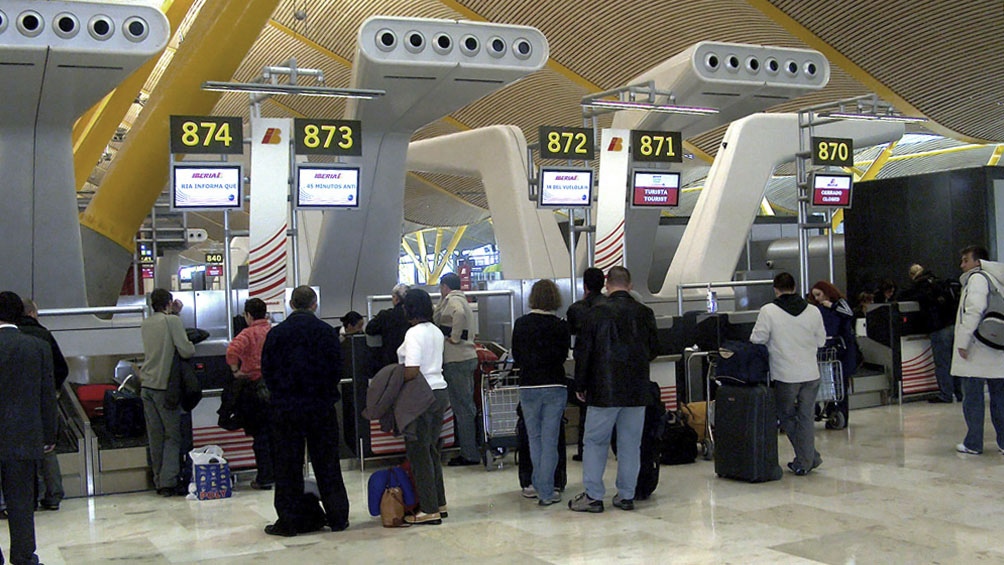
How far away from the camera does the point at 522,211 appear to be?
1611 centimetres

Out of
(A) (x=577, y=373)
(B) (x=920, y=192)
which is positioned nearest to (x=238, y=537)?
(A) (x=577, y=373)

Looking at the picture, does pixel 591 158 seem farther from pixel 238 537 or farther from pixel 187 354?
pixel 238 537

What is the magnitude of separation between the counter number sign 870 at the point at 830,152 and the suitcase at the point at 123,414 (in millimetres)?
8014

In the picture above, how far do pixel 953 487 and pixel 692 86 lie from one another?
7.08 m

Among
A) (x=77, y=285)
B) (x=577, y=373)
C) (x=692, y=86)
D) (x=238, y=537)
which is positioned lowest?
(x=238, y=537)

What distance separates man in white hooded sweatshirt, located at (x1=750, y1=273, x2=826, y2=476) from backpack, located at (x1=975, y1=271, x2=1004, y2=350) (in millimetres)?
1239

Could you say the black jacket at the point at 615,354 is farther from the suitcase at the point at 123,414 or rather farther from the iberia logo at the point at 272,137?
the iberia logo at the point at 272,137

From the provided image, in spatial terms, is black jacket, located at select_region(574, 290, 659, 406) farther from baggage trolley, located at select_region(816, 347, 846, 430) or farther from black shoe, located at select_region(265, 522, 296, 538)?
baggage trolley, located at select_region(816, 347, 846, 430)

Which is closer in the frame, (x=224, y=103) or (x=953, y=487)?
(x=953, y=487)

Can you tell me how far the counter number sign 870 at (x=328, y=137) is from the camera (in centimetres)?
1027

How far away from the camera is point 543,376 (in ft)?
22.1

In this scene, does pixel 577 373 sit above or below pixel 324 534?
above

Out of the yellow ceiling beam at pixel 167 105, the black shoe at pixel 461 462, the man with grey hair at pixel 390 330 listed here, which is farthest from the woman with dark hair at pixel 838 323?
the yellow ceiling beam at pixel 167 105

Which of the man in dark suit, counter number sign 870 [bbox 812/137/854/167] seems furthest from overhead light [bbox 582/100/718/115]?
the man in dark suit
